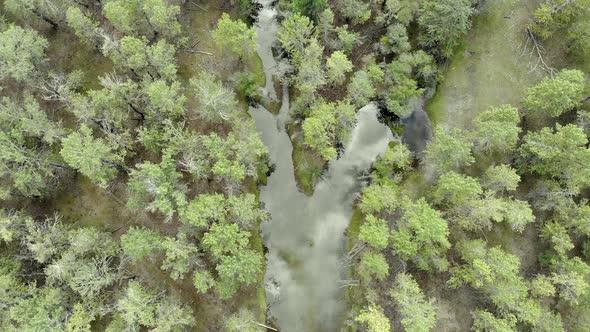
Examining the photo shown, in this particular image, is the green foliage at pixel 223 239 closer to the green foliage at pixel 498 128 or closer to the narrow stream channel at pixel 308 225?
the narrow stream channel at pixel 308 225

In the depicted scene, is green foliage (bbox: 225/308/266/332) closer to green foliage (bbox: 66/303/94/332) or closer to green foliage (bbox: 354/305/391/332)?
green foliage (bbox: 354/305/391/332)

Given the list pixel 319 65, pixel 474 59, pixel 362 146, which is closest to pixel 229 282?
pixel 362 146

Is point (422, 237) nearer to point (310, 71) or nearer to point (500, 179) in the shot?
point (500, 179)

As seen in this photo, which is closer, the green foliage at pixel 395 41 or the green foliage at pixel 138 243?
the green foliage at pixel 138 243

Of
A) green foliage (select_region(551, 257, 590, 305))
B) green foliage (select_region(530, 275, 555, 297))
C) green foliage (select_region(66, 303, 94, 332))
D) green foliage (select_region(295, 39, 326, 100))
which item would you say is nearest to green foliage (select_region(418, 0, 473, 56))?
green foliage (select_region(295, 39, 326, 100))

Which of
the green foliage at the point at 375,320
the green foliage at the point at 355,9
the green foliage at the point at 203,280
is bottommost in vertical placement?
the green foliage at the point at 203,280

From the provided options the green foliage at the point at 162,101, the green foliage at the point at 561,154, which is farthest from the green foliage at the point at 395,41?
the green foliage at the point at 162,101

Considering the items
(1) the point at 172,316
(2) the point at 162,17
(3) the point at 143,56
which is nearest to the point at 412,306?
(1) the point at 172,316
